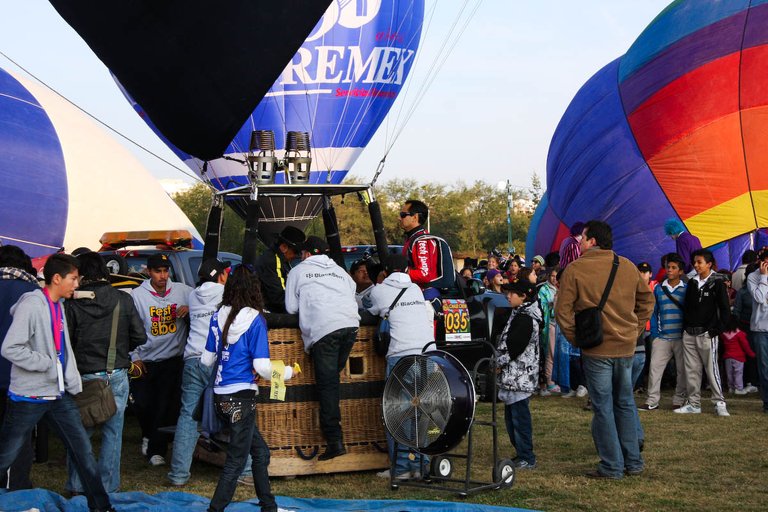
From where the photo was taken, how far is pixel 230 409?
589 centimetres

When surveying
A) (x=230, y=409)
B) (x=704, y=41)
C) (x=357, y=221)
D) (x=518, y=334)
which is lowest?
(x=230, y=409)

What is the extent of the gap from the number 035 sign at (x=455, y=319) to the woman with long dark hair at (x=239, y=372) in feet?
10.8

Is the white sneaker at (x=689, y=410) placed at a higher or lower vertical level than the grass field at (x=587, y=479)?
higher

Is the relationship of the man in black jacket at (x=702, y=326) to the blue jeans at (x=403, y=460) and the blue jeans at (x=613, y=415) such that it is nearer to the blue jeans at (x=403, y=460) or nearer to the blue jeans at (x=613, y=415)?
the blue jeans at (x=613, y=415)

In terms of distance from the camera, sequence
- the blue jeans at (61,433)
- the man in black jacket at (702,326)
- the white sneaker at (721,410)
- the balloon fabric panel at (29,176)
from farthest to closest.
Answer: the balloon fabric panel at (29,176)
the man in black jacket at (702,326)
the white sneaker at (721,410)
the blue jeans at (61,433)

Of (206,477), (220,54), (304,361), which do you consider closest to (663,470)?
(304,361)

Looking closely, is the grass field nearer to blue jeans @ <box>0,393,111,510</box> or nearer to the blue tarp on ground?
the blue tarp on ground

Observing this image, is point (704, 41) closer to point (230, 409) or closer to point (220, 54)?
point (220, 54)

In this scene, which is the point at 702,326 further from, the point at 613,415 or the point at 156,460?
the point at 156,460

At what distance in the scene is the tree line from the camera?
5366 centimetres

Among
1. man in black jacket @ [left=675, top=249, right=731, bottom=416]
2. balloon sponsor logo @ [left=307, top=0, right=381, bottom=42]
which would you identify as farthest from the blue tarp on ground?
balloon sponsor logo @ [left=307, top=0, right=381, bottom=42]

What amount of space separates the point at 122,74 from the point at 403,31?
8.67 metres

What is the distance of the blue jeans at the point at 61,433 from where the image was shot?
5.98 metres

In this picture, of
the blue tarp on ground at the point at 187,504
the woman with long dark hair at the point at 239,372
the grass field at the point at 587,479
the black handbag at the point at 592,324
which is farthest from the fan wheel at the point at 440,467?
the woman with long dark hair at the point at 239,372
